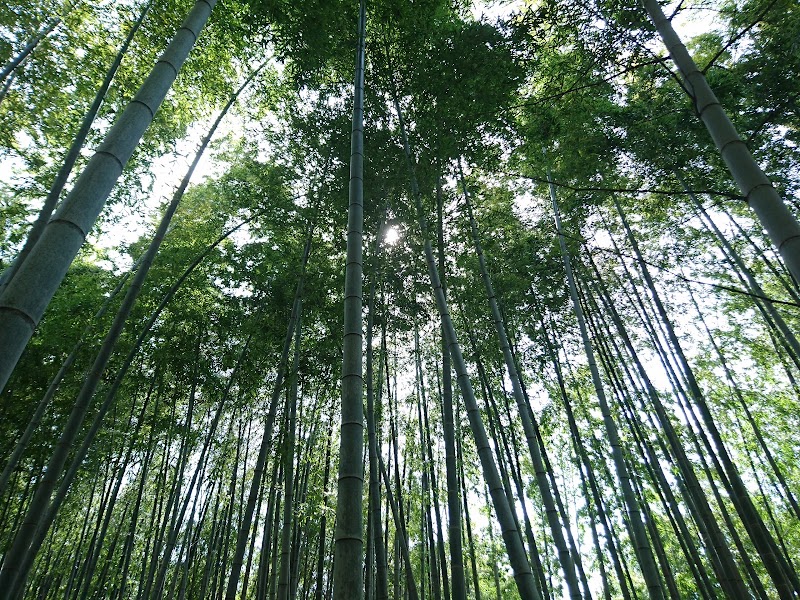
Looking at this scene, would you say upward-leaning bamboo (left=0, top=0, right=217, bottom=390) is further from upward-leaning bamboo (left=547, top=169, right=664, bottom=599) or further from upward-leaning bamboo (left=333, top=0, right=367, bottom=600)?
upward-leaning bamboo (left=547, top=169, right=664, bottom=599)

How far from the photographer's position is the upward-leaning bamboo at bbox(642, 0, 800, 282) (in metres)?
1.32

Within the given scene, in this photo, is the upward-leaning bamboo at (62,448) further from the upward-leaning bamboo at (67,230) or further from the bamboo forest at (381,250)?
the upward-leaning bamboo at (67,230)

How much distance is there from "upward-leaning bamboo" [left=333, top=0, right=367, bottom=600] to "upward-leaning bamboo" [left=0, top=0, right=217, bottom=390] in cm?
110

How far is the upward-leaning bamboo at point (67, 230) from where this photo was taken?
40.9 inches

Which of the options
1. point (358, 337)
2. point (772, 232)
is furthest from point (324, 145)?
point (772, 232)

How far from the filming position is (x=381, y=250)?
5.77 m

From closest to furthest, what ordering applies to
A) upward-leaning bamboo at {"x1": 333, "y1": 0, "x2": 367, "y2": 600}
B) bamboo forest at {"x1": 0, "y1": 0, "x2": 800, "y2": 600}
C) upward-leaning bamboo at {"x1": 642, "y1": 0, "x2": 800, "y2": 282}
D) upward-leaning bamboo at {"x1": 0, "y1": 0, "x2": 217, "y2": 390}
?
upward-leaning bamboo at {"x1": 0, "y1": 0, "x2": 217, "y2": 390} → upward-leaning bamboo at {"x1": 642, "y1": 0, "x2": 800, "y2": 282} → upward-leaning bamboo at {"x1": 333, "y1": 0, "x2": 367, "y2": 600} → bamboo forest at {"x1": 0, "y1": 0, "x2": 800, "y2": 600}

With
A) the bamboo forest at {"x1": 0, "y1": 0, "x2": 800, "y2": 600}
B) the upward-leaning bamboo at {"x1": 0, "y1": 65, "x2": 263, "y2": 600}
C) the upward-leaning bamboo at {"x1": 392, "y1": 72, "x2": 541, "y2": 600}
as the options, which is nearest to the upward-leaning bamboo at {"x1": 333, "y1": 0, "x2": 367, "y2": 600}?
the bamboo forest at {"x1": 0, "y1": 0, "x2": 800, "y2": 600}

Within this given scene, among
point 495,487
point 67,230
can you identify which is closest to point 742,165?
point 67,230

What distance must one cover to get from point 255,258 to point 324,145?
6.58 ft

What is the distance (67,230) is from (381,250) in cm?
462

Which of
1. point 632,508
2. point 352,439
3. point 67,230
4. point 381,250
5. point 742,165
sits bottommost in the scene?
point 352,439

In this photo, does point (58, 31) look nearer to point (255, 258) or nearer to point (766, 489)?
point (255, 258)

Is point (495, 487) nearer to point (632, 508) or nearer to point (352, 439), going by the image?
point (352, 439)
